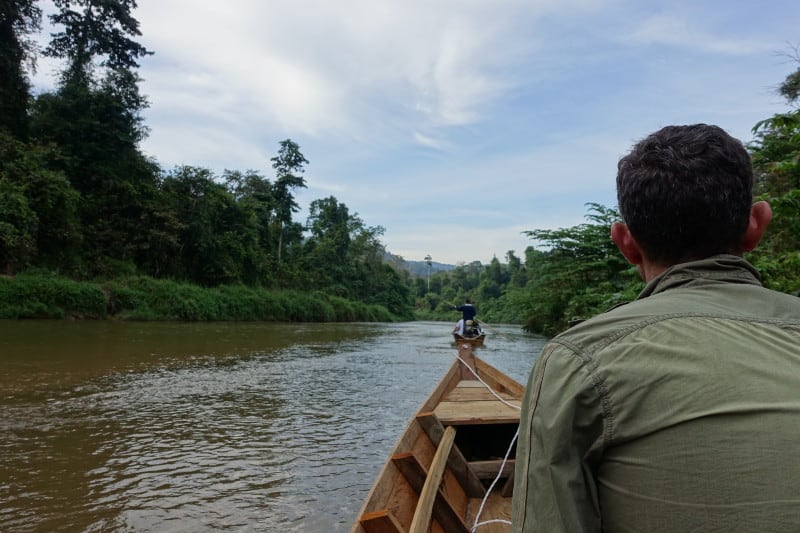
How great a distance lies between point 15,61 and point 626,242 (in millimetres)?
26573

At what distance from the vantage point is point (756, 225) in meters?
1.05

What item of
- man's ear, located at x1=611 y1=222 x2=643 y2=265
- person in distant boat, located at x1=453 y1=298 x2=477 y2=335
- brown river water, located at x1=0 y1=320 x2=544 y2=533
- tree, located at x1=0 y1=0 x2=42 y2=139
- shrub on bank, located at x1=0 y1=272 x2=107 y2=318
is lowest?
brown river water, located at x1=0 y1=320 x2=544 y2=533

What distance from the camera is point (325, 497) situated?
166 inches

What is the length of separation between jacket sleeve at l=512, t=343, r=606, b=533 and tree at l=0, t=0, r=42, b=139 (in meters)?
24.6

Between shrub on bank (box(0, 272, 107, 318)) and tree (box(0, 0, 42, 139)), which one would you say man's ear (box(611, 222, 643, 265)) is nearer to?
shrub on bank (box(0, 272, 107, 318))

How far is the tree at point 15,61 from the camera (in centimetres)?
1980

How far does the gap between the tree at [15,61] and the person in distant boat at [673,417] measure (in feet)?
80.7

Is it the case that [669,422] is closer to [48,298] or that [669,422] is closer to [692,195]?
[692,195]

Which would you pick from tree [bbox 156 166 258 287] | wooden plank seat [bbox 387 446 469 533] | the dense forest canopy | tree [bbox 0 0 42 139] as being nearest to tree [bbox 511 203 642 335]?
the dense forest canopy

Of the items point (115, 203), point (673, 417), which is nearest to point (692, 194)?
point (673, 417)

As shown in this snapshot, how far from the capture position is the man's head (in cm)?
98

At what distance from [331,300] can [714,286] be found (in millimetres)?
35819

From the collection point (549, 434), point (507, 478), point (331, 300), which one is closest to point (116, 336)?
point (507, 478)

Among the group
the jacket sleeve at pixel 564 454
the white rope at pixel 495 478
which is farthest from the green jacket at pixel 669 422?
the white rope at pixel 495 478
